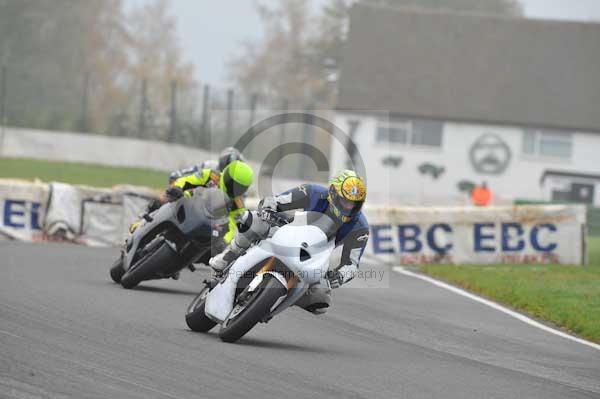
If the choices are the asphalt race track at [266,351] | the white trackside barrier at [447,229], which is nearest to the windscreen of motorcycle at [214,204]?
the asphalt race track at [266,351]

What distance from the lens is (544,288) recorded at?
1620 cm

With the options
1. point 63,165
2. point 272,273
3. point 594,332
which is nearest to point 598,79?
point 63,165

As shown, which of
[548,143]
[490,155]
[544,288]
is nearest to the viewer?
[544,288]

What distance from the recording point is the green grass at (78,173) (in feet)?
105

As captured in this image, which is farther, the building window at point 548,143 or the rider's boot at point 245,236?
the building window at point 548,143

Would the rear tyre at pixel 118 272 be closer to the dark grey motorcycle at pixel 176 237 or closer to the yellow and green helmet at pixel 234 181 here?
the dark grey motorcycle at pixel 176 237

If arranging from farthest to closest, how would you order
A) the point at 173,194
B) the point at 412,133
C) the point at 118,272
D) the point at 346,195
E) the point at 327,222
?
1. the point at 412,133
2. the point at 118,272
3. the point at 173,194
4. the point at 327,222
5. the point at 346,195

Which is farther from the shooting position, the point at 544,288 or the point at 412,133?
the point at 412,133

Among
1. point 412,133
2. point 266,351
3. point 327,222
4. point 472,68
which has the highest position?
point 472,68

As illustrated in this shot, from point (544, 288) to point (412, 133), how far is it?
38.0 metres

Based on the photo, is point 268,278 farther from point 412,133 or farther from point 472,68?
point 472,68

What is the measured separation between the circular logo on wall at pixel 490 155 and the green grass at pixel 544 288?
31.1 meters

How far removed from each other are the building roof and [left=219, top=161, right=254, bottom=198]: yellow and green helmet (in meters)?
41.5

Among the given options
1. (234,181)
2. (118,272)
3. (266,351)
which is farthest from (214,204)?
(266,351)
